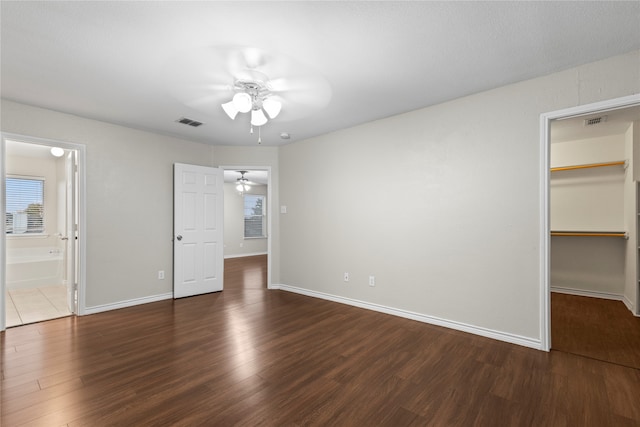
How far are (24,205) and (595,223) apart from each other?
10004mm

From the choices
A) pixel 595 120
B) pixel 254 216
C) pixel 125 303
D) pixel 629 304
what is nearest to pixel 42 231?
pixel 125 303

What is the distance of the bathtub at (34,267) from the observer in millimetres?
5016

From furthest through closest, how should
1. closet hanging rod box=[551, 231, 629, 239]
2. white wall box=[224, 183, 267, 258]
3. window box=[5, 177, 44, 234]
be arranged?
white wall box=[224, 183, 267, 258] → window box=[5, 177, 44, 234] → closet hanging rod box=[551, 231, 629, 239]

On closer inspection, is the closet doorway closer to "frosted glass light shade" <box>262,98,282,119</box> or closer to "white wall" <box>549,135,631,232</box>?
"white wall" <box>549,135,631,232</box>

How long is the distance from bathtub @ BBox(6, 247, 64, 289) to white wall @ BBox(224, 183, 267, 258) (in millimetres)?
4096

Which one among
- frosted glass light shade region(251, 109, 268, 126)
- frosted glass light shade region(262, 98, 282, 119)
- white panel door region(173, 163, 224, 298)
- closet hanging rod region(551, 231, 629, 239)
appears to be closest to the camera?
frosted glass light shade region(262, 98, 282, 119)

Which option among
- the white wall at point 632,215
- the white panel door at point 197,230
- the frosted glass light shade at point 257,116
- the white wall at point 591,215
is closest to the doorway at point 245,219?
the white panel door at point 197,230

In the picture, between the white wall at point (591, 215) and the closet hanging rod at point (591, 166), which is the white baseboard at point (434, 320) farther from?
the closet hanging rod at point (591, 166)

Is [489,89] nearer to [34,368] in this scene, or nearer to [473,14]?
[473,14]

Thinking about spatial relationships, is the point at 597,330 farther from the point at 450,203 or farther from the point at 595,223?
the point at 595,223

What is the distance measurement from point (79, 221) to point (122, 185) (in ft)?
2.28

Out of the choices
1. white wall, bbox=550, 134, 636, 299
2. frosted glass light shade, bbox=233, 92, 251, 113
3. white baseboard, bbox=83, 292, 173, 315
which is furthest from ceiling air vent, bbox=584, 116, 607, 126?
white baseboard, bbox=83, 292, 173, 315

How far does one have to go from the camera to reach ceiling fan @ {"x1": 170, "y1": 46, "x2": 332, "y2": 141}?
2.38 metres

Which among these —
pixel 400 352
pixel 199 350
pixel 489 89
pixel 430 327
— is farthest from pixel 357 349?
pixel 489 89
